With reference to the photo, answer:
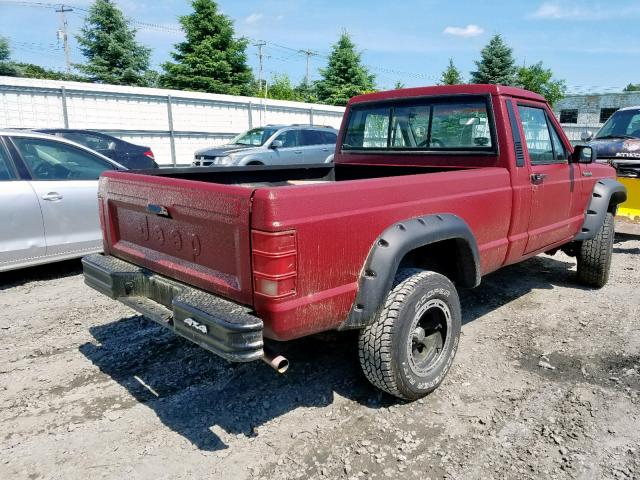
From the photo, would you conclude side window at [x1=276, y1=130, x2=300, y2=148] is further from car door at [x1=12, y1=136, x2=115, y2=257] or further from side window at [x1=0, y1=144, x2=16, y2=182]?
side window at [x1=0, y1=144, x2=16, y2=182]

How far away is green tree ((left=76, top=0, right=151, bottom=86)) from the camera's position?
30141mm

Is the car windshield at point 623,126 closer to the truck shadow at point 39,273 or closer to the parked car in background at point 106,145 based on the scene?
the parked car in background at point 106,145

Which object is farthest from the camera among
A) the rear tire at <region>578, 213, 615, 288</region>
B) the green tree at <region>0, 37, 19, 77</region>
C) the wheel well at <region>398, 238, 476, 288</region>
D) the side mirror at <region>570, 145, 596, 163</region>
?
the green tree at <region>0, 37, 19, 77</region>

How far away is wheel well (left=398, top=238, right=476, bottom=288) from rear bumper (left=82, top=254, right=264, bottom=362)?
1.27m

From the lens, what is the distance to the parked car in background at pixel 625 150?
22.9ft

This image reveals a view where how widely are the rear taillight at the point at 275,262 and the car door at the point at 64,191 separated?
12.8 ft

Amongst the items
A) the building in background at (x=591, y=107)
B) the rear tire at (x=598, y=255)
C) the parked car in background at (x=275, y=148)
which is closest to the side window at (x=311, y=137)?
the parked car in background at (x=275, y=148)

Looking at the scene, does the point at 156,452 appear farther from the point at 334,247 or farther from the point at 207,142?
the point at 207,142

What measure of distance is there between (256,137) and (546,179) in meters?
9.85

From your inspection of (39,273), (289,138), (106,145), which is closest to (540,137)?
(39,273)

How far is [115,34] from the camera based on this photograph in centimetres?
3052

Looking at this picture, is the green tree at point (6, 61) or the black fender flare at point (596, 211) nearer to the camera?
the black fender flare at point (596, 211)

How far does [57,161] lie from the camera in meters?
5.41

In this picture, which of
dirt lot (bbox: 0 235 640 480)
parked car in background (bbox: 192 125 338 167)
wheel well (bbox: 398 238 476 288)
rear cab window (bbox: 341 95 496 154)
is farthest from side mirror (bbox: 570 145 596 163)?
parked car in background (bbox: 192 125 338 167)
